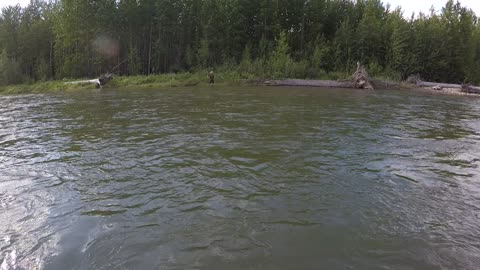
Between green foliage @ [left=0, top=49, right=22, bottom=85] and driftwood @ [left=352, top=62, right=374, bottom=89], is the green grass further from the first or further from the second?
driftwood @ [left=352, top=62, right=374, bottom=89]

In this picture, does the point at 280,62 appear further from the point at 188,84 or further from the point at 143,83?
the point at 143,83

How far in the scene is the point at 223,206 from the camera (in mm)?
6582

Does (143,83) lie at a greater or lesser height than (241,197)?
greater

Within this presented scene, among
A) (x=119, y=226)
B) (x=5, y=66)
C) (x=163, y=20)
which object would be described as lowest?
(x=119, y=226)

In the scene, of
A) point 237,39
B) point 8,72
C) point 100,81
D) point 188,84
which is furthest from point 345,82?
point 8,72

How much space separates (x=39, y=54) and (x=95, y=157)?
55565mm

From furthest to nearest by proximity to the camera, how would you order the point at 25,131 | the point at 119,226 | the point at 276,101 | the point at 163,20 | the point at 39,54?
the point at 39,54
the point at 163,20
the point at 276,101
the point at 25,131
the point at 119,226

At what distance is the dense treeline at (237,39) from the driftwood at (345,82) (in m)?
5.29

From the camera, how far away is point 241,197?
696 cm

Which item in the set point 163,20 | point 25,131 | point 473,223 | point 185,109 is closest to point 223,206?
point 473,223

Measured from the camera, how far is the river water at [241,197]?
504cm

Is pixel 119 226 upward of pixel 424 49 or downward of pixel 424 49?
downward

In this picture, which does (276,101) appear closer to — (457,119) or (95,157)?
(457,119)

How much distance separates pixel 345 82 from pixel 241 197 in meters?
30.1
